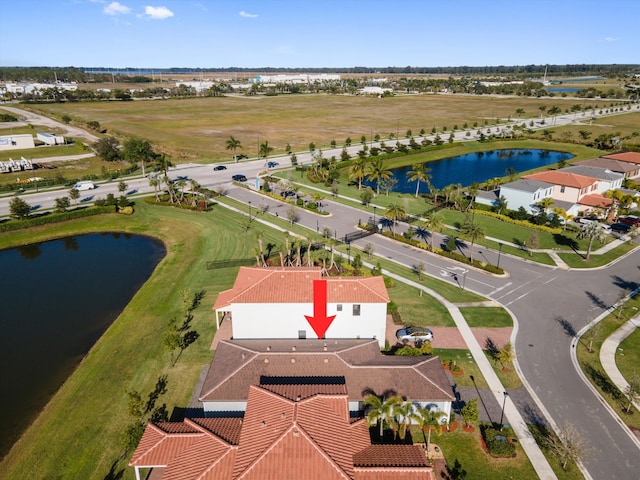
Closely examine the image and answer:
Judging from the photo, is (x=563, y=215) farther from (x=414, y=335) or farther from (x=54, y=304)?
(x=54, y=304)

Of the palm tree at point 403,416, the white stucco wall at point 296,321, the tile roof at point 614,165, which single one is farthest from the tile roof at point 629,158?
the palm tree at point 403,416

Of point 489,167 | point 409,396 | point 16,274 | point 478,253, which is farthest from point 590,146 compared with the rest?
point 16,274

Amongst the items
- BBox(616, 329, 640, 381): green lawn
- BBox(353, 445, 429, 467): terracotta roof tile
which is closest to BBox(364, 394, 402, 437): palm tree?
BBox(353, 445, 429, 467): terracotta roof tile

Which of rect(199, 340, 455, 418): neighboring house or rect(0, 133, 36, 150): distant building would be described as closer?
rect(199, 340, 455, 418): neighboring house

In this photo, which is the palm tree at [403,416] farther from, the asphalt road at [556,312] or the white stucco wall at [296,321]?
the asphalt road at [556,312]

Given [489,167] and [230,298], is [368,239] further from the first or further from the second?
[489,167]

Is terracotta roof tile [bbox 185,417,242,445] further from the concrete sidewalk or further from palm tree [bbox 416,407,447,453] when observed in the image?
the concrete sidewalk

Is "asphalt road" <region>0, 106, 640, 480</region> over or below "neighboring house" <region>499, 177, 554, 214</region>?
below
